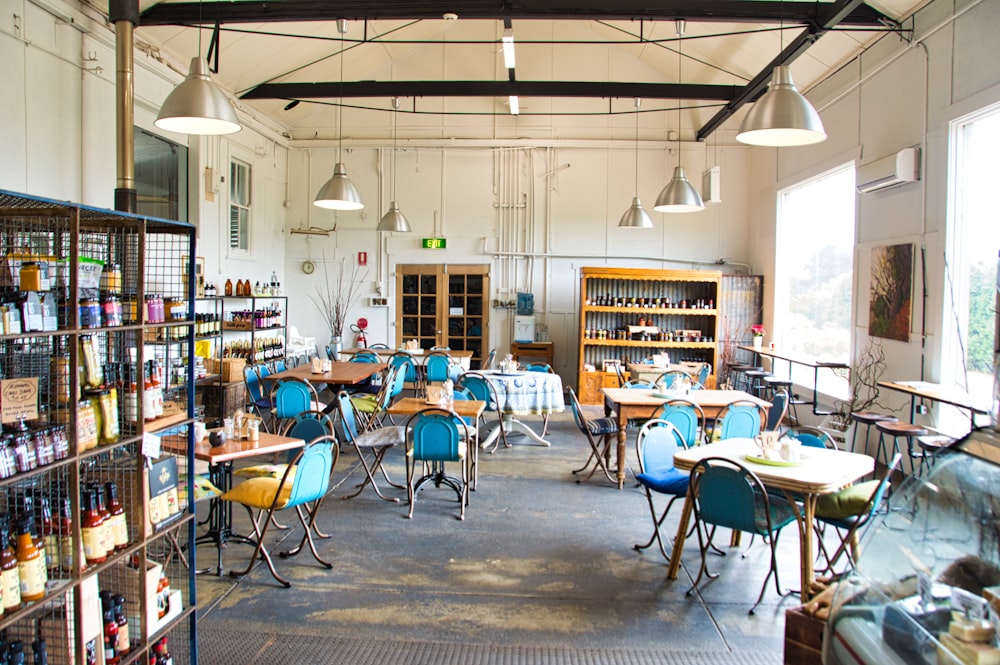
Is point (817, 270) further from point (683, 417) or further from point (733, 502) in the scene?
point (733, 502)

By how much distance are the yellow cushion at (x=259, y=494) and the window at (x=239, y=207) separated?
21.6 feet

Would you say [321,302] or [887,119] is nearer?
[887,119]

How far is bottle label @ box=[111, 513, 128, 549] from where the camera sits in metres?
2.55

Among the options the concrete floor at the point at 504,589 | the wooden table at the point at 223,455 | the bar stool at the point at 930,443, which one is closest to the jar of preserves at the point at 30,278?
the wooden table at the point at 223,455

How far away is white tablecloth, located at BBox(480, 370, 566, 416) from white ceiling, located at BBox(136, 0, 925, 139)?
484cm

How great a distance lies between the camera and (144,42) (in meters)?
7.55

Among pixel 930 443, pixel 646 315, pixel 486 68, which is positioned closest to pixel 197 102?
pixel 930 443

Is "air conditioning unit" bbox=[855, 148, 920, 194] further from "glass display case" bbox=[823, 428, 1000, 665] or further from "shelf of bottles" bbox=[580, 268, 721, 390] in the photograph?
"glass display case" bbox=[823, 428, 1000, 665]

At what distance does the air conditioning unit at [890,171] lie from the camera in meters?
6.57

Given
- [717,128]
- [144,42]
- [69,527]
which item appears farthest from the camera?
[717,128]

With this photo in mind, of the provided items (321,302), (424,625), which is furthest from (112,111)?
(424,625)

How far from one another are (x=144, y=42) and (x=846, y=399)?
30.9 ft

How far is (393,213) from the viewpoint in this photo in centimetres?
955

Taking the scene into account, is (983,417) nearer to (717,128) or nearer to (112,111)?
(717,128)
